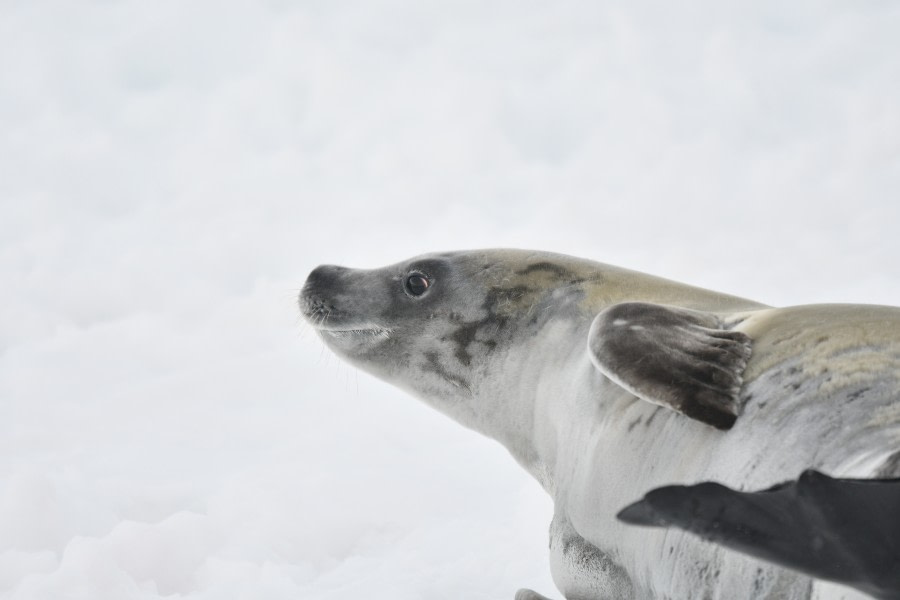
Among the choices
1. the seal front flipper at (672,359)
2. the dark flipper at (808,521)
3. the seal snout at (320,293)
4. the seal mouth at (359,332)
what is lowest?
the dark flipper at (808,521)

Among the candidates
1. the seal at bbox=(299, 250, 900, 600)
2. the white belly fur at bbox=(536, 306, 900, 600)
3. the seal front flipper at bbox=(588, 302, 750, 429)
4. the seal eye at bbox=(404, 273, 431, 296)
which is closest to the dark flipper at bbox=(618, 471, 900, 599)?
the seal at bbox=(299, 250, 900, 600)

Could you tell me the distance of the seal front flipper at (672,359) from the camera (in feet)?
6.62

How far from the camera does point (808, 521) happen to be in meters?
1.35

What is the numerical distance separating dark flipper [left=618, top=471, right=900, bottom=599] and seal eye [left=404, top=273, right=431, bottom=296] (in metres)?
1.97

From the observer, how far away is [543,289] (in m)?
3.11

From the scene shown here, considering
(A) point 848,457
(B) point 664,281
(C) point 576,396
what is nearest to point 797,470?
(A) point 848,457

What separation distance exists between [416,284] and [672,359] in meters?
1.40

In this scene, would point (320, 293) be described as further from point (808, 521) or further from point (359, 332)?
point (808, 521)

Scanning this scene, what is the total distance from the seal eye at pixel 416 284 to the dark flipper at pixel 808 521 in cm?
197

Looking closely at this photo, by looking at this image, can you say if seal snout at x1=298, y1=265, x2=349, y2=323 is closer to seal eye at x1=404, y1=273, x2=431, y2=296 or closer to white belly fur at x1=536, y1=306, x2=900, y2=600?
seal eye at x1=404, y1=273, x2=431, y2=296

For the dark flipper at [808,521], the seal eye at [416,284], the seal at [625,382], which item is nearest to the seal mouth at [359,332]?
the seal at [625,382]

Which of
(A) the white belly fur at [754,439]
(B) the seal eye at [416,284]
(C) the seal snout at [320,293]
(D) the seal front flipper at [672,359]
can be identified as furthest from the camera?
(C) the seal snout at [320,293]

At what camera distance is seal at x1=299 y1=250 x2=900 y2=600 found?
185cm

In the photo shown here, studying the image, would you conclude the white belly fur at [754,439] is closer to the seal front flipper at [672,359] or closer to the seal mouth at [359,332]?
the seal front flipper at [672,359]
